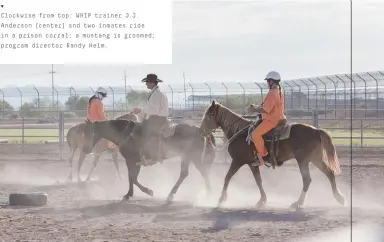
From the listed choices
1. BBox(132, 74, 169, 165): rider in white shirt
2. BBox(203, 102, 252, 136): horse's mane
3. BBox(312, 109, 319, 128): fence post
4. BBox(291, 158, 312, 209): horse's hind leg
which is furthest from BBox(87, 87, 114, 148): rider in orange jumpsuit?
BBox(312, 109, 319, 128): fence post

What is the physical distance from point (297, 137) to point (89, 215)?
10.5ft

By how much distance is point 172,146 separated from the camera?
10695 millimetres

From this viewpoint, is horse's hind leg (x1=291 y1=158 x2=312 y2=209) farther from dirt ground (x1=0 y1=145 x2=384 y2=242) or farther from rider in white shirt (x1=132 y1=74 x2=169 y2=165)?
rider in white shirt (x1=132 y1=74 x2=169 y2=165)

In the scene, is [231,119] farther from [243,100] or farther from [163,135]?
[243,100]

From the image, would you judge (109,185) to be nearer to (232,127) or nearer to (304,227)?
(232,127)

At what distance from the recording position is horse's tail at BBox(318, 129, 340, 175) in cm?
965

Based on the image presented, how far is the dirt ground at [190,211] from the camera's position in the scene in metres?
7.46

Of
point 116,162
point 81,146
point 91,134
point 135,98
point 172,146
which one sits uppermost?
point 135,98

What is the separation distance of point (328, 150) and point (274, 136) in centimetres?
82

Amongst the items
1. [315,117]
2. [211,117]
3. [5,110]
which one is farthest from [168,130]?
[5,110]

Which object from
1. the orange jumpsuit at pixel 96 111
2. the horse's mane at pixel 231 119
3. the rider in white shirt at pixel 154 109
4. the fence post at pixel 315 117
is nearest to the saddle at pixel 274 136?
the horse's mane at pixel 231 119

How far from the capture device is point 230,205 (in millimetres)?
10070

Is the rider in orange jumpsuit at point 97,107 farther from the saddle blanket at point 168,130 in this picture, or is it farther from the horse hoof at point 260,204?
the horse hoof at point 260,204

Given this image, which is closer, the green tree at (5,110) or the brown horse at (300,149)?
the brown horse at (300,149)
